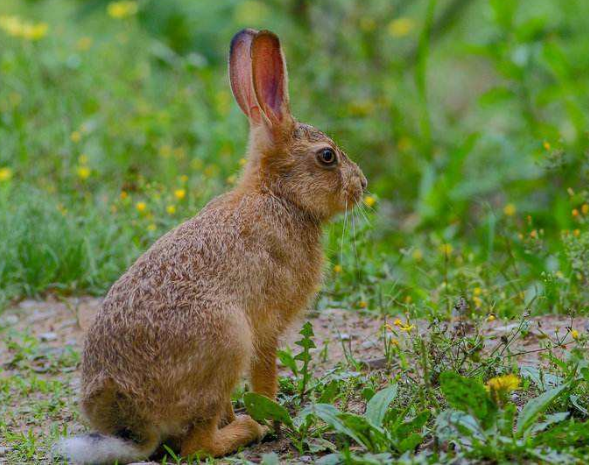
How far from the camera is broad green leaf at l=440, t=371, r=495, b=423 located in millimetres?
3793

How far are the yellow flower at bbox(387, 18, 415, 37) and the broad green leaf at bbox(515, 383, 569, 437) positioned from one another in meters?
6.83

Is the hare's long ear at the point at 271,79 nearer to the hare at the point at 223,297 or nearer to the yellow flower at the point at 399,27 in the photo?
the hare at the point at 223,297

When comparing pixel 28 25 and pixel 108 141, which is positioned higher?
pixel 28 25

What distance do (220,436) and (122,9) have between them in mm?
6248

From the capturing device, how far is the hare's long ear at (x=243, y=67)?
5074mm

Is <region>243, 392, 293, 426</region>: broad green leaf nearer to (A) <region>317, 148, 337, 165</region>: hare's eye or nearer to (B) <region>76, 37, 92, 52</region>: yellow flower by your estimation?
(A) <region>317, 148, 337, 165</region>: hare's eye

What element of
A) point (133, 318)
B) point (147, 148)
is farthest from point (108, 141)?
point (133, 318)

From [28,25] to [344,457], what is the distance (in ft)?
21.8

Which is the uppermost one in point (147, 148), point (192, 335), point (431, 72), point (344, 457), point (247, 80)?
point (431, 72)

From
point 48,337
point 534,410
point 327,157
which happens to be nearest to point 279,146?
point 327,157

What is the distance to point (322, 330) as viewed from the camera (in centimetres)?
594

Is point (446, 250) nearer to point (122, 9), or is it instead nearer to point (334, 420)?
point (334, 420)

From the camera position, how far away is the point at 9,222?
6.66 meters

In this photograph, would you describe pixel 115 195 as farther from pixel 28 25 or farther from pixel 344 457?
pixel 344 457
